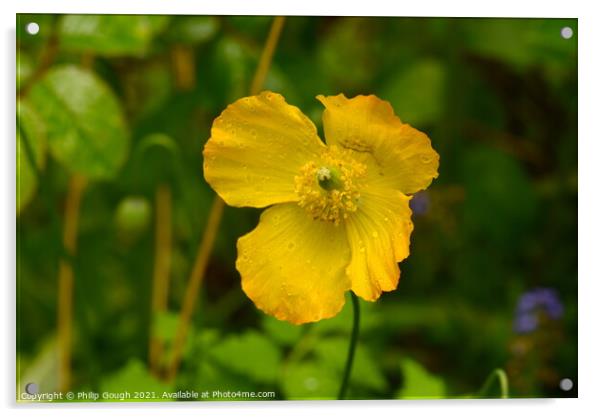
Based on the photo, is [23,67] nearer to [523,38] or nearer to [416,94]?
[416,94]

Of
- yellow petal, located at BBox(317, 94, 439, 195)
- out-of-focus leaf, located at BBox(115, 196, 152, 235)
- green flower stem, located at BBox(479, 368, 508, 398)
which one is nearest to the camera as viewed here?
yellow petal, located at BBox(317, 94, 439, 195)

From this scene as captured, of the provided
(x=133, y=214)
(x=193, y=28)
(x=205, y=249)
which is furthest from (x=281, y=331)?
(x=193, y=28)

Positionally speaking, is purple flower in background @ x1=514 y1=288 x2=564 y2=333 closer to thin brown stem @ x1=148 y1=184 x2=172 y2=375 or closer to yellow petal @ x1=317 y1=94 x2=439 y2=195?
yellow petal @ x1=317 y1=94 x2=439 y2=195

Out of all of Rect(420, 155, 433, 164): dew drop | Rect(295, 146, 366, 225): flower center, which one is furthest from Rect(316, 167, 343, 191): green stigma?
Rect(420, 155, 433, 164): dew drop

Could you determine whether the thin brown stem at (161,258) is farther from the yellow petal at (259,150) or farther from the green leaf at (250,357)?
the yellow petal at (259,150)

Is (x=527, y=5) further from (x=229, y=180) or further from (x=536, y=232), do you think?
(x=229, y=180)

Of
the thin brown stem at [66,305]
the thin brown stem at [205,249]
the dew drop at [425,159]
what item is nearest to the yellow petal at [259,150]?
the dew drop at [425,159]
